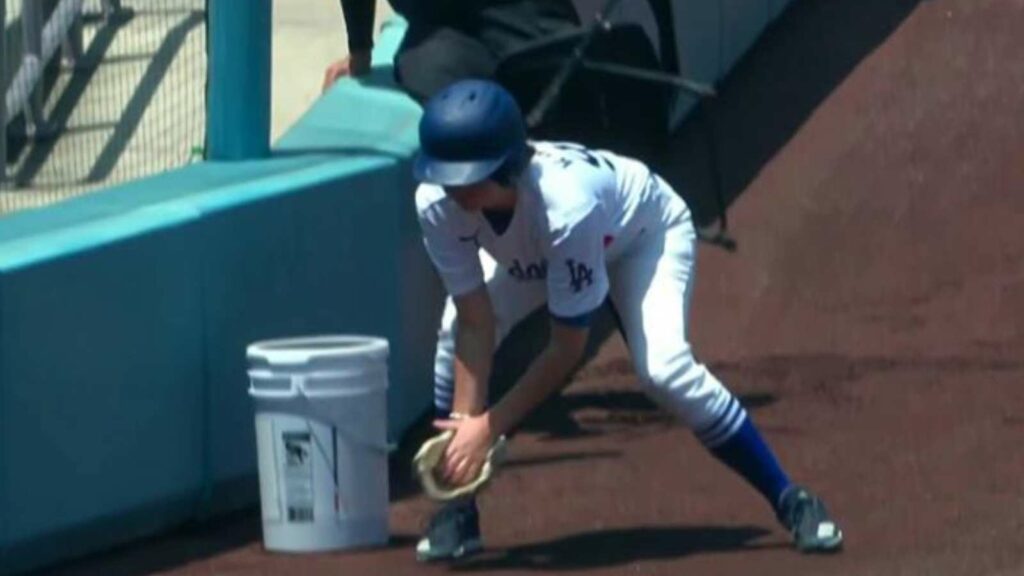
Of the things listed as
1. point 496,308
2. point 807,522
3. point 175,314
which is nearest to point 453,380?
point 496,308

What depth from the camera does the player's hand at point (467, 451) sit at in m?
6.19

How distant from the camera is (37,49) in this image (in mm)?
9430

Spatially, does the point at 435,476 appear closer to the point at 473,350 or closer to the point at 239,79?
the point at 473,350

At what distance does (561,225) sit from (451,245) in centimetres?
34

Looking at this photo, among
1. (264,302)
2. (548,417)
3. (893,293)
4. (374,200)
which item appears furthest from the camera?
(893,293)

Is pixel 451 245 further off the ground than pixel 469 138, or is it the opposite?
pixel 469 138

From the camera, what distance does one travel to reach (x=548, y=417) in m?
8.46

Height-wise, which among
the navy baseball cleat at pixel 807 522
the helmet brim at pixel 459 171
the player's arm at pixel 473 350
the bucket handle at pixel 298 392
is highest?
the helmet brim at pixel 459 171

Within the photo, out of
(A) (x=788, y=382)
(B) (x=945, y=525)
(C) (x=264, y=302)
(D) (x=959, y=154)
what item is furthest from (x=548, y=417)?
(D) (x=959, y=154)

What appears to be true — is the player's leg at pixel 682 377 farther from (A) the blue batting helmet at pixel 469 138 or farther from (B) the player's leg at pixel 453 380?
(A) the blue batting helmet at pixel 469 138

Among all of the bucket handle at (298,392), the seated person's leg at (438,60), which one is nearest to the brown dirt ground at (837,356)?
the bucket handle at (298,392)

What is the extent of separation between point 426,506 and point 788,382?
1878 mm

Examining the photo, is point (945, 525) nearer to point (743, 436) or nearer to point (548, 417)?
point (743, 436)

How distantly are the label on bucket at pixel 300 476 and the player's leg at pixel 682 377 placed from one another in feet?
2.95
